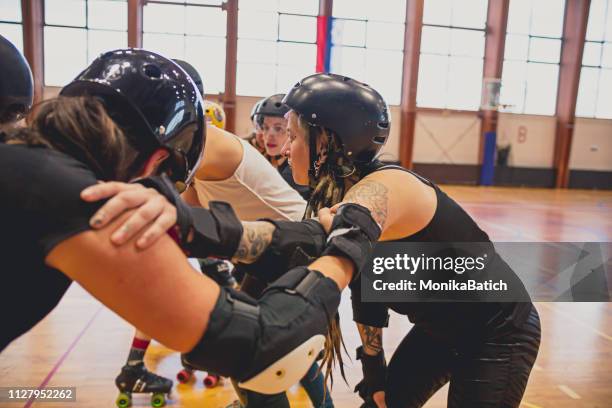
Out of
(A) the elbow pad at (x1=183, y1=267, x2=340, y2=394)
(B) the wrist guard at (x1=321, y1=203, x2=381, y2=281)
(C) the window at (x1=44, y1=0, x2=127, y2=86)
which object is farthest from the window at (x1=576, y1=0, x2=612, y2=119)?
(A) the elbow pad at (x1=183, y1=267, x2=340, y2=394)

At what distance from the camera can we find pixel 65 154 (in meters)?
1.06

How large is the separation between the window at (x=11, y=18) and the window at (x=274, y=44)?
636cm

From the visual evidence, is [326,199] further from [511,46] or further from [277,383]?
[511,46]

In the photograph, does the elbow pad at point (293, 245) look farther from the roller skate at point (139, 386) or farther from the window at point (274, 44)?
the window at point (274, 44)

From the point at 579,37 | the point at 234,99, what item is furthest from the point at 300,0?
the point at 579,37

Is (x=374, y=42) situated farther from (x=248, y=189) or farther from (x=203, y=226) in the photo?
(x=203, y=226)

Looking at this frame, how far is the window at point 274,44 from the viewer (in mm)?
16125

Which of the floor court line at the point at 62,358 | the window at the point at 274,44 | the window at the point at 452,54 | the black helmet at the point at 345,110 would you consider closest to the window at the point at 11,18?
the window at the point at 274,44

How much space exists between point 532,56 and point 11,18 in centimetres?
1659

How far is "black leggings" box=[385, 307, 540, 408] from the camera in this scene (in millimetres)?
1989

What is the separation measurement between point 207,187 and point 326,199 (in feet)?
3.49

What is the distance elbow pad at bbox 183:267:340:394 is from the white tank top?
1.69m

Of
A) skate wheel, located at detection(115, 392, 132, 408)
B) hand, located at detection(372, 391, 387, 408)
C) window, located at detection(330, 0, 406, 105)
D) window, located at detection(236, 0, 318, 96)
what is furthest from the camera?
window, located at detection(330, 0, 406, 105)

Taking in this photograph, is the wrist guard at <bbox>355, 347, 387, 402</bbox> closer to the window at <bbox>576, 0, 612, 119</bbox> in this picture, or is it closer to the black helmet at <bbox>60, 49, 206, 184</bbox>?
the black helmet at <bbox>60, 49, 206, 184</bbox>
